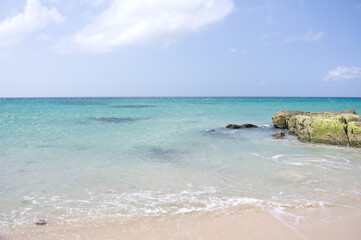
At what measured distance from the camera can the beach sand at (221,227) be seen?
4.58 m

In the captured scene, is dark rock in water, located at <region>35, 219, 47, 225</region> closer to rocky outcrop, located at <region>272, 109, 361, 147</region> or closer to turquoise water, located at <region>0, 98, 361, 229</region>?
turquoise water, located at <region>0, 98, 361, 229</region>

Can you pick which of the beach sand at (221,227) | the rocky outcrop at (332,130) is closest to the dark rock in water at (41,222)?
the beach sand at (221,227)

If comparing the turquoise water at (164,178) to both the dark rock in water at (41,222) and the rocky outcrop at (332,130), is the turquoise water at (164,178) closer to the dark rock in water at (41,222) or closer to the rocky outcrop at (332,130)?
the dark rock in water at (41,222)

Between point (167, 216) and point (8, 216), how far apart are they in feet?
10.6

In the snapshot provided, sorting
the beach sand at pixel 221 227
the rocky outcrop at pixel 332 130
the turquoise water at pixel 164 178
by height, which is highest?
the rocky outcrop at pixel 332 130

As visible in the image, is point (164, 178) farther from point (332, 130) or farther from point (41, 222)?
point (332, 130)

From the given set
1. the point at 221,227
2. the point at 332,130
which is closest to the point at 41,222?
the point at 221,227

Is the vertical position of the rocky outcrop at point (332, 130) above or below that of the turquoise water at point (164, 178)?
above

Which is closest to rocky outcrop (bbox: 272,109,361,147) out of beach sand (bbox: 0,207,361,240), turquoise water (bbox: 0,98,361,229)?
turquoise water (bbox: 0,98,361,229)

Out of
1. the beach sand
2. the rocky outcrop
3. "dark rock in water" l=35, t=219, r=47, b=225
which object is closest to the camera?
the beach sand

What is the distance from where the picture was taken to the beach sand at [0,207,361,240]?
458 cm

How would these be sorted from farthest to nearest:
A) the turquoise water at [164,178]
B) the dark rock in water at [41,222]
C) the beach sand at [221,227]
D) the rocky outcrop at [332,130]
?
the rocky outcrop at [332,130] < the turquoise water at [164,178] < the dark rock in water at [41,222] < the beach sand at [221,227]

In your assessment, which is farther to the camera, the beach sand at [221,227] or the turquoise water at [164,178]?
the turquoise water at [164,178]

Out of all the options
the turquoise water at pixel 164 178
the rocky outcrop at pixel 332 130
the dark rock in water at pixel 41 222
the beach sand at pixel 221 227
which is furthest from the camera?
the rocky outcrop at pixel 332 130
